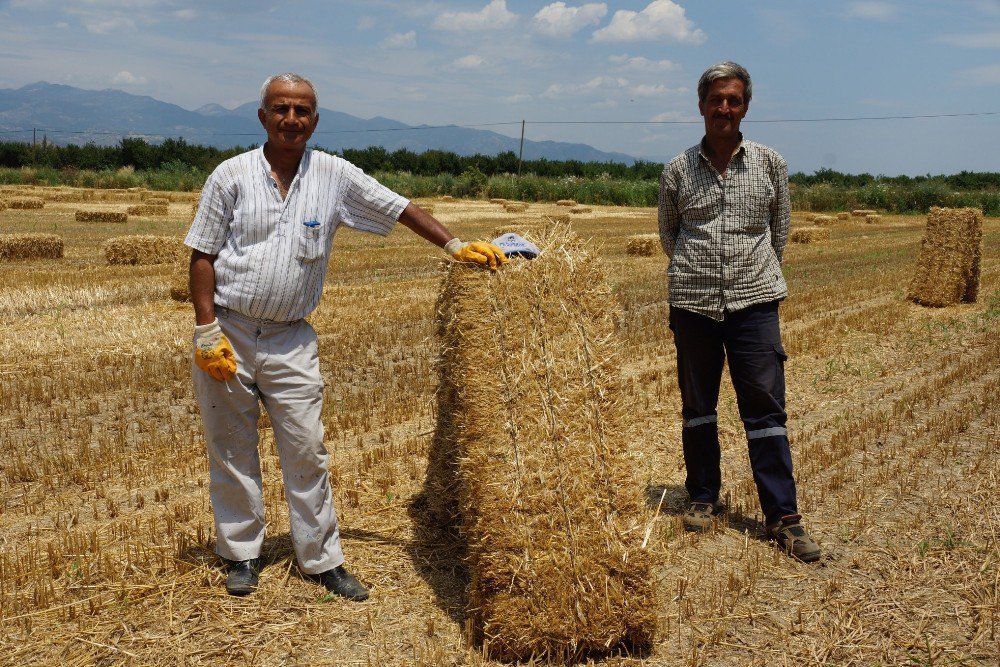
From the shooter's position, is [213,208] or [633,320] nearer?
[213,208]

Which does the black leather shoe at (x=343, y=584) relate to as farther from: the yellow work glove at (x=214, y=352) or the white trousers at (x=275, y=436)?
the yellow work glove at (x=214, y=352)

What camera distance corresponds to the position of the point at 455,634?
3635 millimetres

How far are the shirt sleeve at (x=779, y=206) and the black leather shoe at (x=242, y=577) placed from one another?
328 centimetres

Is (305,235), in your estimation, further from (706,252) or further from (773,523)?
(773,523)

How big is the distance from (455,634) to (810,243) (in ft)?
71.3

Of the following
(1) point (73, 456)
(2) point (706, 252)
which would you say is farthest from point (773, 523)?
(1) point (73, 456)

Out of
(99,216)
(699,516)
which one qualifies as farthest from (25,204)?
(699,516)

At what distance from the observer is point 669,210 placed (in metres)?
4.79

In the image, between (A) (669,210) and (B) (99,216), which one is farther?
(B) (99,216)

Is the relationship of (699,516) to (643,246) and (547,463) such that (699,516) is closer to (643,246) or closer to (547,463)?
(547,463)

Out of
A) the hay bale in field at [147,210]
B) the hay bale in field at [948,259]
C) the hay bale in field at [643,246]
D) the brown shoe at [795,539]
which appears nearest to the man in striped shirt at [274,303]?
the brown shoe at [795,539]

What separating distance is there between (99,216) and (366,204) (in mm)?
23576

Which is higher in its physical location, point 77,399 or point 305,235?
point 305,235

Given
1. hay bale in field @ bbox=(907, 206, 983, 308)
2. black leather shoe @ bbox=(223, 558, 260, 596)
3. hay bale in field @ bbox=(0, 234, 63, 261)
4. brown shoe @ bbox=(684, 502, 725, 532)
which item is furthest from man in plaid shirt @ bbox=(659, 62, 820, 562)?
hay bale in field @ bbox=(0, 234, 63, 261)
